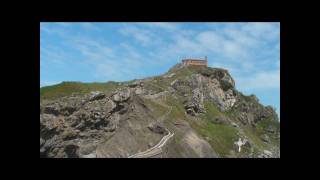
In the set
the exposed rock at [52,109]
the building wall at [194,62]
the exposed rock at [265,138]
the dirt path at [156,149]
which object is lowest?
the exposed rock at [265,138]

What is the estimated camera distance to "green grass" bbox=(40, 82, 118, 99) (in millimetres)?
84050

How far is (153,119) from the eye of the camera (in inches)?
3157

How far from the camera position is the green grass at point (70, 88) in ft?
276

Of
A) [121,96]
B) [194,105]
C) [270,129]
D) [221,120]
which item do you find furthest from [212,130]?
[270,129]

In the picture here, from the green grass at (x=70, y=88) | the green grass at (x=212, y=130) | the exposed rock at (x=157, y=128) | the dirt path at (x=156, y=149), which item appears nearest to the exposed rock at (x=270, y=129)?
the green grass at (x=212, y=130)

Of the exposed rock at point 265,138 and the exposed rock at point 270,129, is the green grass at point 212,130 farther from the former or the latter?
the exposed rock at point 270,129

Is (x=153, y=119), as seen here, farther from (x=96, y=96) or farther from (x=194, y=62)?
(x=194, y=62)

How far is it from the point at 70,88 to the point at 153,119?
66.3 feet

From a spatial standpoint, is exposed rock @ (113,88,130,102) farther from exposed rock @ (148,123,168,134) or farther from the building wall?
the building wall

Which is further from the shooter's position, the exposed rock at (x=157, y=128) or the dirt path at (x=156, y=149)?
the exposed rock at (x=157, y=128)
